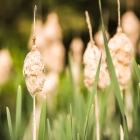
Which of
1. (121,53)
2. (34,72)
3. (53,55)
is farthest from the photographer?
(53,55)

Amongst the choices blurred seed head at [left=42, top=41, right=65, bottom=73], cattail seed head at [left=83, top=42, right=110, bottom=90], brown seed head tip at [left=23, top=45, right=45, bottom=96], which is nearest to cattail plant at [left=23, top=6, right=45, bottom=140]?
brown seed head tip at [left=23, top=45, right=45, bottom=96]

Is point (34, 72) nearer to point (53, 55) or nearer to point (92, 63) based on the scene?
point (92, 63)

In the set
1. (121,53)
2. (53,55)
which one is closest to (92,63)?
(121,53)

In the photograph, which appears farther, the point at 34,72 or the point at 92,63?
the point at 92,63

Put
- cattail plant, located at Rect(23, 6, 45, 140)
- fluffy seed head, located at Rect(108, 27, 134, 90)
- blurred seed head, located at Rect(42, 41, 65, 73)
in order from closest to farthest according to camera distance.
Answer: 1. cattail plant, located at Rect(23, 6, 45, 140)
2. fluffy seed head, located at Rect(108, 27, 134, 90)
3. blurred seed head, located at Rect(42, 41, 65, 73)

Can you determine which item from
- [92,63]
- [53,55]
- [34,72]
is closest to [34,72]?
[34,72]

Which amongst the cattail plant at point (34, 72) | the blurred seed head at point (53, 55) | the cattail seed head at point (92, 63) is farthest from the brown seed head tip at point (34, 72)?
the blurred seed head at point (53, 55)

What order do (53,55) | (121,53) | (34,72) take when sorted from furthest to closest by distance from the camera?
(53,55) → (121,53) → (34,72)

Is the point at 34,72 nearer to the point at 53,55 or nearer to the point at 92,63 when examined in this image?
the point at 92,63

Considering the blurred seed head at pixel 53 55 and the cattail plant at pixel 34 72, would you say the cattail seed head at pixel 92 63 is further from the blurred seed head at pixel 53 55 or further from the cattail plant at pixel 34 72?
the blurred seed head at pixel 53 55

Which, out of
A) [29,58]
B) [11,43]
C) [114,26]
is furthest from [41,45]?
[114,26]

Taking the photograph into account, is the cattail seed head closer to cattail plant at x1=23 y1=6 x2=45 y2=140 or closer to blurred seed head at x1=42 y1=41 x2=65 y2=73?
cattail plant at x1=23 y1=6 x2=45 y2=140
